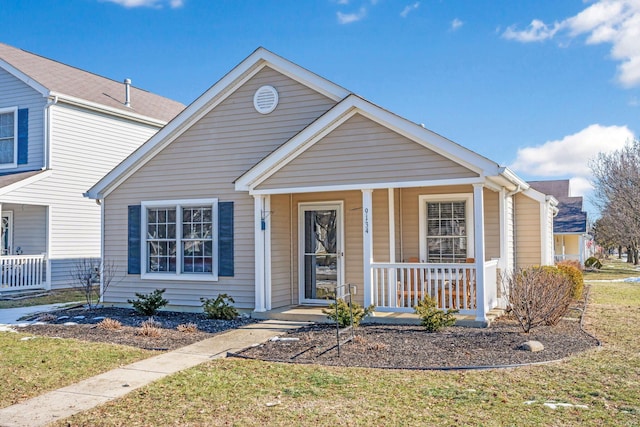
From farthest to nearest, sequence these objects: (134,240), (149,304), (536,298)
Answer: (134,240) → (149,304) → (536,298)

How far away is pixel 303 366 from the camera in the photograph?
23.0ft

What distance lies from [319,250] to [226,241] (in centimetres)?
200

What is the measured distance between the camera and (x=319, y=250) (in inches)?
466

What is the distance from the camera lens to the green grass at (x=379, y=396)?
16.3 ft

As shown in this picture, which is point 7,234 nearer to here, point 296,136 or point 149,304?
point 149,304

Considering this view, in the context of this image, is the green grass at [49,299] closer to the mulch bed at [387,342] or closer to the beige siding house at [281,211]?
the beige siding house at [281,211]

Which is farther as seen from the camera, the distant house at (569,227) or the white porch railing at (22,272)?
the distant house at (569,227)

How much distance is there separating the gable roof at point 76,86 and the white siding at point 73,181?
0.44 m

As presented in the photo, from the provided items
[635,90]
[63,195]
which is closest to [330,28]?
[63,195]

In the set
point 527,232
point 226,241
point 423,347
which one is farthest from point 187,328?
point 527,232

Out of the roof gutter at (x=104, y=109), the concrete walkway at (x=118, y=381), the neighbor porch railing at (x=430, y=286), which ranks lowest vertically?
the concrete walkway at (x=118, y=381)

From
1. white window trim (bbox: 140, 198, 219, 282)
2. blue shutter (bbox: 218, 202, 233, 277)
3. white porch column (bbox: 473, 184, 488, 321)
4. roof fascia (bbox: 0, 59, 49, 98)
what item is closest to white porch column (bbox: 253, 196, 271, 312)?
blue shutter (bbox: 218, 202, 233, 277)

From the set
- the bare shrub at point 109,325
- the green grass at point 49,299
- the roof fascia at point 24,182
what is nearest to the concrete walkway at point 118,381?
the bare shrub at point 109,325

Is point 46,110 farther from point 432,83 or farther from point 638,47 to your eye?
point 638,47
